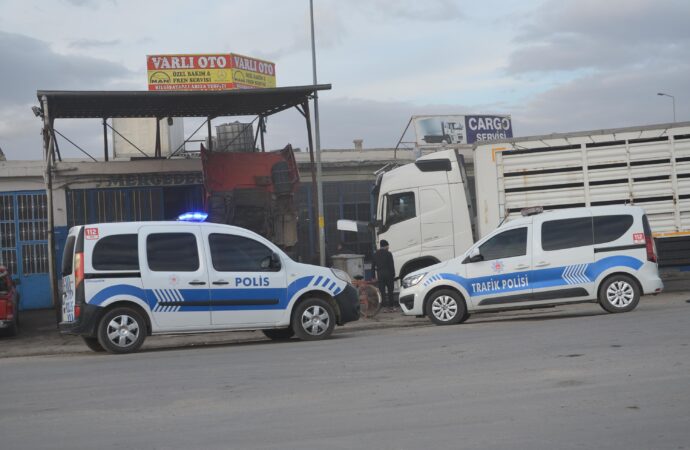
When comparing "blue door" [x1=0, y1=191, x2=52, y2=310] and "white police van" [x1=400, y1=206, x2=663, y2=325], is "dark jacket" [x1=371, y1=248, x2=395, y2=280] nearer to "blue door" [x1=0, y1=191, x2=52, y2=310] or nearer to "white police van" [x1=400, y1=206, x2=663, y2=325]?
"white police van" [x1=400, y1=206, x2=663, y2=325]

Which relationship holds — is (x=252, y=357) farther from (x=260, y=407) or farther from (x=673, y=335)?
(x=673, y=335)

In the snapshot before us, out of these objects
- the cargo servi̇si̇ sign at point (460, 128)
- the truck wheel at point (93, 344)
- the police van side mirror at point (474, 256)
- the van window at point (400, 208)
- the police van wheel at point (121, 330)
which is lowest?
the truck wheel at point (93, 344)

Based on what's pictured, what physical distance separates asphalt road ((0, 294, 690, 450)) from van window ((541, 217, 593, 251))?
287 centimetres

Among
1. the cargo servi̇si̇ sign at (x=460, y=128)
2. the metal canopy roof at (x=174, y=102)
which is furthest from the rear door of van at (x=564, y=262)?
the cargo servi̇si̇ sign at (x=460, y=128)

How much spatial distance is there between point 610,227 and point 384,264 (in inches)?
233

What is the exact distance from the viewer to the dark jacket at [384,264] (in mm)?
20148

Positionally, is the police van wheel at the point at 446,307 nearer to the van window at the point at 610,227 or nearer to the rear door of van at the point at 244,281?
the van window at the point at 610,227

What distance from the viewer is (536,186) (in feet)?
65.1

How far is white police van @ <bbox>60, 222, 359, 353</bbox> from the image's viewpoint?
12992 millimetres

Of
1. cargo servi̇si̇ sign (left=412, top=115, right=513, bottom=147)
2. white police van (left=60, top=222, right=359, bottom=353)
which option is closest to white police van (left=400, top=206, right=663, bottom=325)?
white police van (left=60, top=222, right=359, bottom=353)

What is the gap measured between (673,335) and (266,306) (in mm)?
5928

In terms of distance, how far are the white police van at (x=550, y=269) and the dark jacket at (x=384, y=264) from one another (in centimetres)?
403

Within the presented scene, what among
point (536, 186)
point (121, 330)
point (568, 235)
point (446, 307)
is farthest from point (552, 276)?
point (121, 330)

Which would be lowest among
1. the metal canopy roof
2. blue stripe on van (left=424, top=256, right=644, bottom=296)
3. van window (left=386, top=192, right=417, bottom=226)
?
blue stripe on van (left=424, top=256, right=644, bottom=296)
